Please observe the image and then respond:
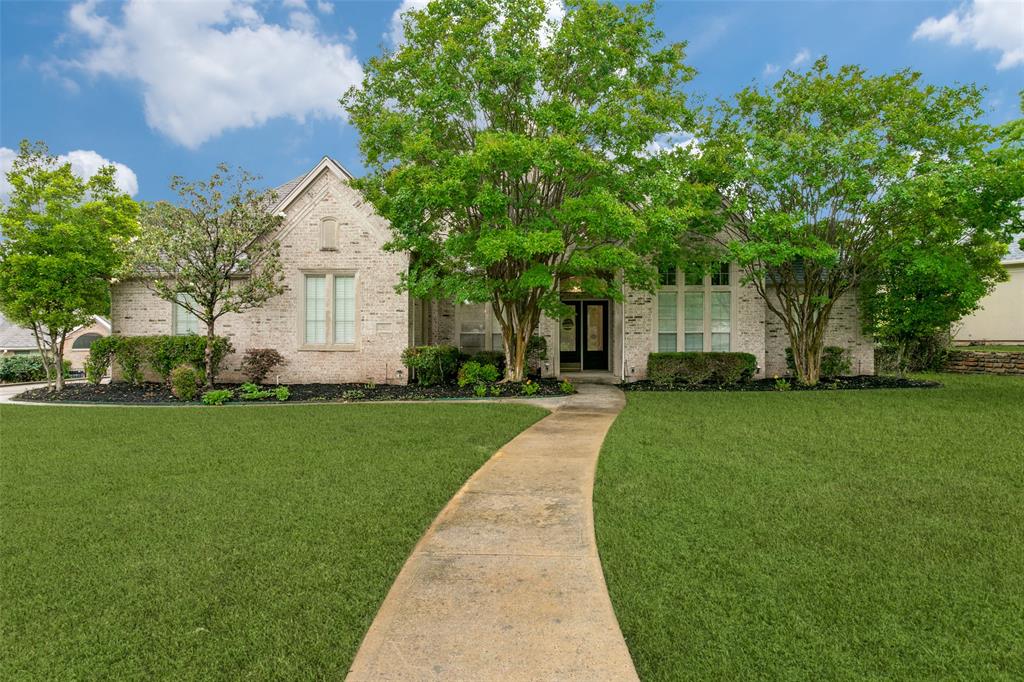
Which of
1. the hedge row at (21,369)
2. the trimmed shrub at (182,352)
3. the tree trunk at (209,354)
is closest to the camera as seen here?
the tree trunk at (209,354)

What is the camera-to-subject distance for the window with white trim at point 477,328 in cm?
1584

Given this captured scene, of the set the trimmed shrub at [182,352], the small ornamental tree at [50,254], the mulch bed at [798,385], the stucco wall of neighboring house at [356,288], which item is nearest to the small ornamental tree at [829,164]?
the mulch bed at [798,385]

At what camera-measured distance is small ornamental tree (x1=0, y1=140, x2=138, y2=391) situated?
13.4 meters

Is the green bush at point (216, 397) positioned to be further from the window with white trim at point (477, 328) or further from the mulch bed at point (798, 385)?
the mulch bed at point (798, 385)

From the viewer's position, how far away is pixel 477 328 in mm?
15945

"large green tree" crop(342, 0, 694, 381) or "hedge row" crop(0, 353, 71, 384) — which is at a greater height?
"large green tree" crop(342, 0, 694, 381)

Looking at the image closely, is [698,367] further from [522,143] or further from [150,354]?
[150,354]

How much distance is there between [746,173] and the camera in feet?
38.7

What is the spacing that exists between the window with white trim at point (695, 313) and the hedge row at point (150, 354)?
11.7 meters

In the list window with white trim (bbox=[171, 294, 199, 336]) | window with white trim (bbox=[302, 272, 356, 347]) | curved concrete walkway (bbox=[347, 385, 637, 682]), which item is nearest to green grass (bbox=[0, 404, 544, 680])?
A: curved concrete walkway (bbox=[347, 385, 637, 682])

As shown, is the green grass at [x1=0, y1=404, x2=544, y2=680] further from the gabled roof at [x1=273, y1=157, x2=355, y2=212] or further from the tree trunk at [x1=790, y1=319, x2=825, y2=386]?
the tree trunk at [x1=790, y1=319, x2=825, y2=386]

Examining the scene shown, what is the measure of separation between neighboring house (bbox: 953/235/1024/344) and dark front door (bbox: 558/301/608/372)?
1902cm

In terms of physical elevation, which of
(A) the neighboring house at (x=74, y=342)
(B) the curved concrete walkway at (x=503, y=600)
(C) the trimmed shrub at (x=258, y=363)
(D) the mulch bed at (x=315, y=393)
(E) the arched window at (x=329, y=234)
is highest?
(E) the arched window at (x=329, y=234)

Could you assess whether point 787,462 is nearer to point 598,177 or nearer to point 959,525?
point 959,525
